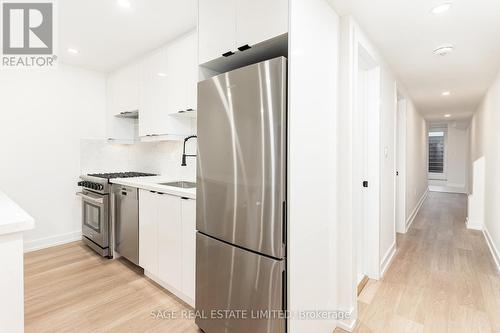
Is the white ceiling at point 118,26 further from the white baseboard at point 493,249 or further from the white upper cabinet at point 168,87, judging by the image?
the white baseboard at point 493,249

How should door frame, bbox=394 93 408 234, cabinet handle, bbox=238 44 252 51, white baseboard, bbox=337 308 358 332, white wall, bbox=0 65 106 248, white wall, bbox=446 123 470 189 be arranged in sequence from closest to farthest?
cabinet handle, bbox=238 44 252 51 < white baseboard, bbox=337 308 358 332 < white wall, bbox=0 65 106 248 < door frame, bbox=394 93 408 234 < white wall, bbox=446 123 470 189

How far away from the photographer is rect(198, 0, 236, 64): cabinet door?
1.60 m

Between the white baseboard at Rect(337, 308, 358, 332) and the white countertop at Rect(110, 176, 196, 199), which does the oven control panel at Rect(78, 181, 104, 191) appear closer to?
the white countertop at Rect(110, 176, 196, 199)

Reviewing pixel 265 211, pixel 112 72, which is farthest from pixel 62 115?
pixel 265 211

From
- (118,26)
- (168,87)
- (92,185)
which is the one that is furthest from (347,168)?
(92,185)

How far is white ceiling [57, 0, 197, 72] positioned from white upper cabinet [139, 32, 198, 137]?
153 mm

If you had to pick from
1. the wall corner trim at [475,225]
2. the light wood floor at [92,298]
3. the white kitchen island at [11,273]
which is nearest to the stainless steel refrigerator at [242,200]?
the light wood floor at [92,298]

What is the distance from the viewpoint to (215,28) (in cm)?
170

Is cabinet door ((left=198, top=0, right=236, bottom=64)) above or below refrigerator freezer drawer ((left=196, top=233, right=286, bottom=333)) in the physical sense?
above

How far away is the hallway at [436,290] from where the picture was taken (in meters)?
1.91

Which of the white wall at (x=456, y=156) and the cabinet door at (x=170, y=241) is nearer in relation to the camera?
the cabinet door at (x=170, y=241)

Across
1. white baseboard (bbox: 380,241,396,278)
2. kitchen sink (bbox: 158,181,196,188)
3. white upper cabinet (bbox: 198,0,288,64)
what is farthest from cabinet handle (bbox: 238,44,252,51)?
white baseboard (bbox: 380,241,396,278)

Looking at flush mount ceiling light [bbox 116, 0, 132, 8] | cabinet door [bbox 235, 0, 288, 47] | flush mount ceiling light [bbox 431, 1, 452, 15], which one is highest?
flush mount ceiling light [bbox 116, 0, 132, 8]

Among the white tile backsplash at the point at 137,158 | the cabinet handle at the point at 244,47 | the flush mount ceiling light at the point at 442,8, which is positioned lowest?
the white tile backsplash at the point at 137,158
